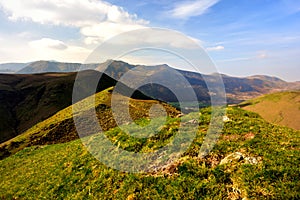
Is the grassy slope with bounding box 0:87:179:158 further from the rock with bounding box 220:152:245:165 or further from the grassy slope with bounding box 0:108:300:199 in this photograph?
the rock with bounding box 220:152:245:165

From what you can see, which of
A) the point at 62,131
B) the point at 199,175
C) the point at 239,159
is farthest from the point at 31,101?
the point at 239,159

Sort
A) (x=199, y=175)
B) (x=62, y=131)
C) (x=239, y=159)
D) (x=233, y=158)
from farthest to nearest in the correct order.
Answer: (x=62, y=131) → (x=233, y=158) → (x=239, y=159) → (x=199, y=175)

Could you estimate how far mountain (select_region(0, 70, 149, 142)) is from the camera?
356ft

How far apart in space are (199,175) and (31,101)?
14567 centimetres

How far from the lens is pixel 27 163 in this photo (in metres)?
26.1

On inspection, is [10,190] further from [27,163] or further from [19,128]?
[19,128]

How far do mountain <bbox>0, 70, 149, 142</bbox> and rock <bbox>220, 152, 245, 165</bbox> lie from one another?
261 feet

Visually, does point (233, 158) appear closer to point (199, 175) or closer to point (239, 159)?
point (239, 159)

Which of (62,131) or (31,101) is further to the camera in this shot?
(31,101)

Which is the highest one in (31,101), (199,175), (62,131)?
(199,175)

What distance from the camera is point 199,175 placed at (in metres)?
13.5

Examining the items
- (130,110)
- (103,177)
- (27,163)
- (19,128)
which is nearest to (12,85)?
(19,128)

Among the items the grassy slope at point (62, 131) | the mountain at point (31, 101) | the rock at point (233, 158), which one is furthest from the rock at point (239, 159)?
the mountain at point (31, 101)

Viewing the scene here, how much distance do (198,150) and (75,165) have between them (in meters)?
10.8
